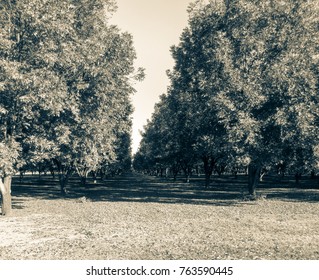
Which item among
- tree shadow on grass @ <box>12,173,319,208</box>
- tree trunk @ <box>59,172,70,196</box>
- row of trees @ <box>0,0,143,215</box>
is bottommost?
tree shadow on grass @ <box>12,173,319,208</box>

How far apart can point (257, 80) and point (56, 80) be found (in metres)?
15.7

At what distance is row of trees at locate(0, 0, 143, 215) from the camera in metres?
22.8

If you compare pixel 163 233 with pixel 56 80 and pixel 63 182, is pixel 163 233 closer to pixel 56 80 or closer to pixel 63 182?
pixel 56 80

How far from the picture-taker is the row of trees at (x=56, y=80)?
22.8m

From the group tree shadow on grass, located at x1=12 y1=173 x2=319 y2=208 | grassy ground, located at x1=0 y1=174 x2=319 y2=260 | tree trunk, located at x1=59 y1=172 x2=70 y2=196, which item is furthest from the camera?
tree trunk, located at x1=59 y1=172 x2=70 y2=196

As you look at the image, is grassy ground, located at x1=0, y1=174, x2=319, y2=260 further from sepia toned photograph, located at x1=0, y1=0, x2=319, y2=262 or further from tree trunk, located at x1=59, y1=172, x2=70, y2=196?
tree trunk, located at x1=59, y1=172, x2=70, y2=196

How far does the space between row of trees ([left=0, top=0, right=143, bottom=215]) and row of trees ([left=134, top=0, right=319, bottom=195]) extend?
7802mm

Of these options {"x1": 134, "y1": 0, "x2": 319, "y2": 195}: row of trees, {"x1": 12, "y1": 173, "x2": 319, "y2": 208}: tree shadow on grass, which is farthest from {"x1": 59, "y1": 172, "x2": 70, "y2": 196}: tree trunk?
{"x1": 134, "y1": 0, "x2": 319, "y2": 195}: row of trees

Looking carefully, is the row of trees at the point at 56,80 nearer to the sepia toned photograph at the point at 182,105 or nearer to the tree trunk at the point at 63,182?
the sepia toned photograph at the point at 182,105

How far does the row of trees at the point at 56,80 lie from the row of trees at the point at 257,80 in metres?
7.80

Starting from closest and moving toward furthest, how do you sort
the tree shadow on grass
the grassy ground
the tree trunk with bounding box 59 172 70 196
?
1. the grassy ground
2. the tree shadow on grass
3. the tree trunk with bounding box 59 172 70 196

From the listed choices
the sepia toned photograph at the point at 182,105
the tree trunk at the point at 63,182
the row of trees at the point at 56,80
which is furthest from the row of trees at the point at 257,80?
the tree trunk at the point at 63,182

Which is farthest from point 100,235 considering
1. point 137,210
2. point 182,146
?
point 182,146
